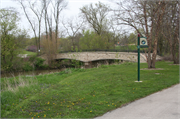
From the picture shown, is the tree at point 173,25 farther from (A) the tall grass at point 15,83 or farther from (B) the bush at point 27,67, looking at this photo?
(B) the bush at point 27,67

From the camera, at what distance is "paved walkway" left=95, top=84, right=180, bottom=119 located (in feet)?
13.6

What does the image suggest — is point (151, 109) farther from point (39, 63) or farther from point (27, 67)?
point (39, 63)

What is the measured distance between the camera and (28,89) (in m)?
7.85

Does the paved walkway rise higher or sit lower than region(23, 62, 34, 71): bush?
higher

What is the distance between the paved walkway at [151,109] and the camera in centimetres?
416

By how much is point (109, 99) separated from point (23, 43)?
27.4 metres

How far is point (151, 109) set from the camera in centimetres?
457

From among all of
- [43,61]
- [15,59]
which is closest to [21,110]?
[15,59]

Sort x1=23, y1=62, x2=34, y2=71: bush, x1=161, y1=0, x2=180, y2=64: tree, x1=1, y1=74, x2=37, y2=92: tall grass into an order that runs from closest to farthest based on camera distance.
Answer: x1=1, y1=74, x2=37, y2=92: tall grass < x1=161, y1=0, x2=180, y2=64: tree < x1=23, y1=62, x2=34, y2=71: bush

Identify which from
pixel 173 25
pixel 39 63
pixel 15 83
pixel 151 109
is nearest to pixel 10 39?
pixel 39 63

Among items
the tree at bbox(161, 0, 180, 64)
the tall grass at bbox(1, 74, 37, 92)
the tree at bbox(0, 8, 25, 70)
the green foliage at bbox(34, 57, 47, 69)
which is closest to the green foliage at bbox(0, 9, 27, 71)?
the tree at bbox(0, 8, 25, 70)

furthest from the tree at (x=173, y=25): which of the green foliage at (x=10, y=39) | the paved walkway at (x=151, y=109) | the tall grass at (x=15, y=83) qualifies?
the green foliage at (x=10, y=39)

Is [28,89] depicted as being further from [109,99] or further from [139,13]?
[139,13]

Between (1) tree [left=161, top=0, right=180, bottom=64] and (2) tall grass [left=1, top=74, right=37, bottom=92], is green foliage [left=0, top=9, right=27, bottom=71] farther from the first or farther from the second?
(1) tree [left=161, top=0, right=180, bottom=64]
